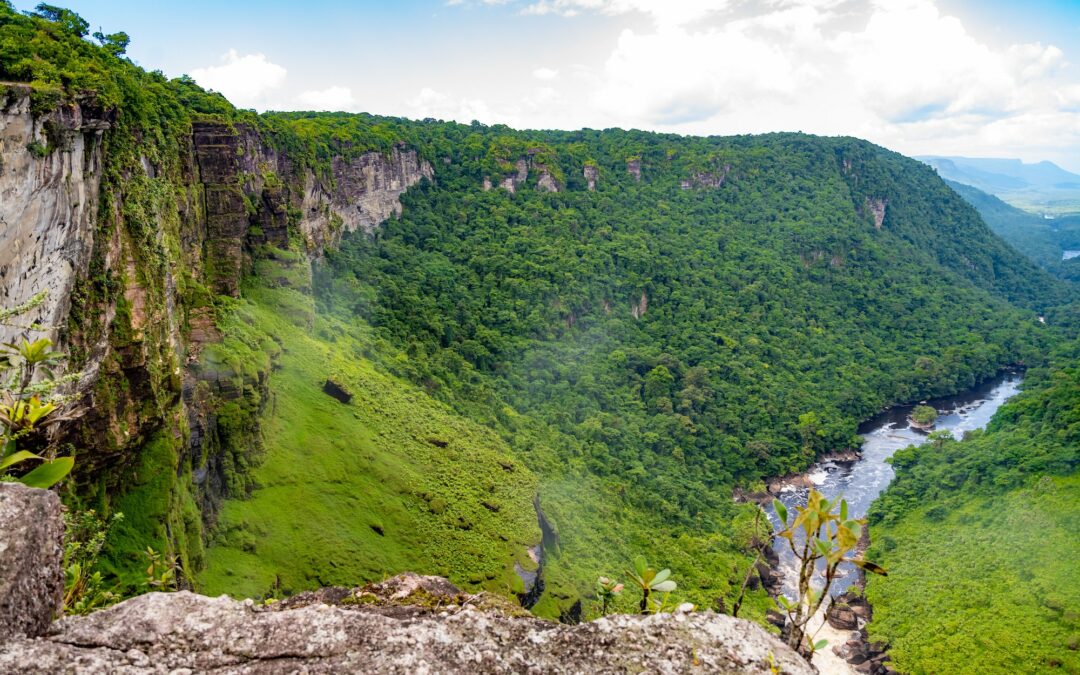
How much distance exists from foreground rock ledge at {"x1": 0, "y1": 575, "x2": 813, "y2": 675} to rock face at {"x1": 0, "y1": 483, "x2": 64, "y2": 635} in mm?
154

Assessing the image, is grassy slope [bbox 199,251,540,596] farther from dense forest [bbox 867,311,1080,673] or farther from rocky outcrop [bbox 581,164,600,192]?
rocky outcrop [bbox 581,164,600,192]

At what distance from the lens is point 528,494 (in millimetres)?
31609

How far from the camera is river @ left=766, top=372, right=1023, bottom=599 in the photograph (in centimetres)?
4597

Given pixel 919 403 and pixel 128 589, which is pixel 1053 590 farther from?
pixel 128 589

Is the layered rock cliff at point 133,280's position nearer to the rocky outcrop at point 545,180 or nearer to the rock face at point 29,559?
the rock face at point 29,559

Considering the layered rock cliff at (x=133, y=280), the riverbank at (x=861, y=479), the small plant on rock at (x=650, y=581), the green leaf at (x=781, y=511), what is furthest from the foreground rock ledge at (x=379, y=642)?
the riverbank at (x=861, y=479)

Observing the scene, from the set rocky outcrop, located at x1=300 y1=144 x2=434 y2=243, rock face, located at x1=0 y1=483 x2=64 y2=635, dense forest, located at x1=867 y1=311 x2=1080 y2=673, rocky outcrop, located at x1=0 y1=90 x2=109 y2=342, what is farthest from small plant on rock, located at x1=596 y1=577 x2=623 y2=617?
rocky outcrop, located at x1=300 y1=144 x2=434 y2=243

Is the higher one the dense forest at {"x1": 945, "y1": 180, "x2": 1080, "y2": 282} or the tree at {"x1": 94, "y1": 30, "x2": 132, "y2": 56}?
the tree at {"x1": 94, "y1": 30, "x2": 132, "y2": 56}

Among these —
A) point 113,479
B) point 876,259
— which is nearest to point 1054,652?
point 113,479

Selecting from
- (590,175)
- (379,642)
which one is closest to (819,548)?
(379,642)

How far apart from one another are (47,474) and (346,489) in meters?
20.5

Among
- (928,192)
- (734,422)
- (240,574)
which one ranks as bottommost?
(734,422)

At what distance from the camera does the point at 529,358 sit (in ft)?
173

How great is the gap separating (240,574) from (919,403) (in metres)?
68.5
